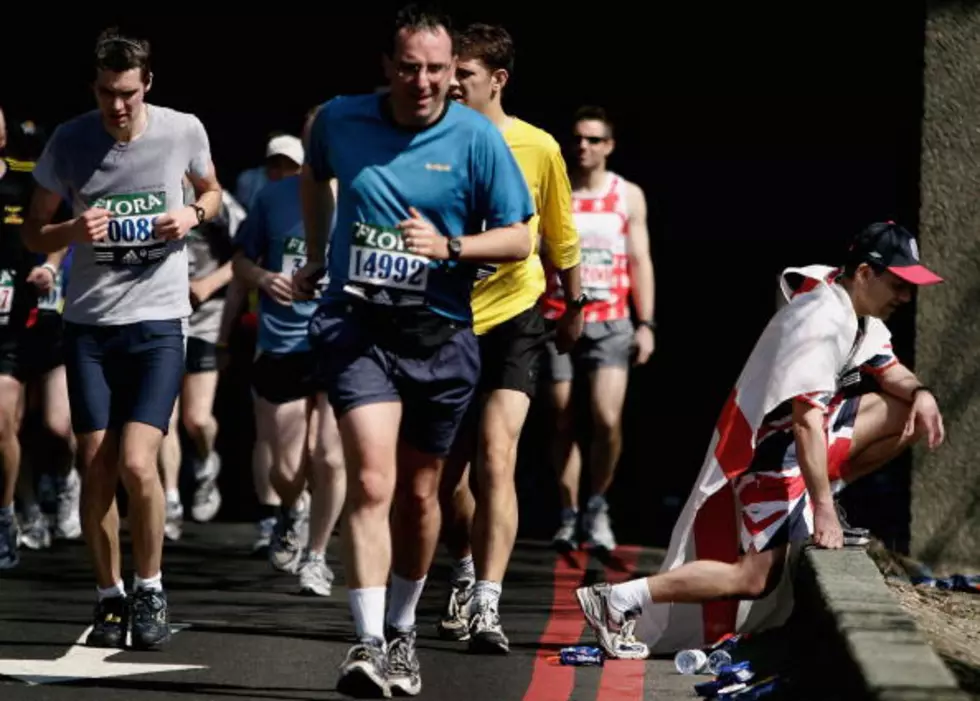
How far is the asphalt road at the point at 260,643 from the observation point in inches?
361

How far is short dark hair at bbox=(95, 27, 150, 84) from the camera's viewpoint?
10016 millimetres

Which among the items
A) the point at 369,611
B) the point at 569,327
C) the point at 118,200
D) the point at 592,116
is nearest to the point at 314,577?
the point at 569,327

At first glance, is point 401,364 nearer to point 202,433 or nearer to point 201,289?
point 201,289

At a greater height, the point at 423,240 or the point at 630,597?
the point at 423,240

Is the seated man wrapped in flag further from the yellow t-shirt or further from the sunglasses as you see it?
the sunglasses

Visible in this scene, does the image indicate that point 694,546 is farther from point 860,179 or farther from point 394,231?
point 860,179

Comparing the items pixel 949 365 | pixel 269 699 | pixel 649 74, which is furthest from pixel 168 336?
pixel 649 74

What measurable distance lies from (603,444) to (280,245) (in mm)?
2344

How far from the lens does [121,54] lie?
394 inches

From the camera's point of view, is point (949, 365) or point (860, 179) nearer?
point (949, 365)

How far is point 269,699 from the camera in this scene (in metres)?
8.91

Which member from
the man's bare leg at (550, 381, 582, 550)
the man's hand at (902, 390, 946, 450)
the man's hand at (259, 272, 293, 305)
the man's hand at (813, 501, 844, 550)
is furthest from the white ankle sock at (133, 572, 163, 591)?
the man's bare leg at (550, 381, 582, 550)

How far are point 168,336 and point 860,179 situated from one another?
7.97 meters

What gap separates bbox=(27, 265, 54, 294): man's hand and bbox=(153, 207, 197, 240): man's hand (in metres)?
2.04
